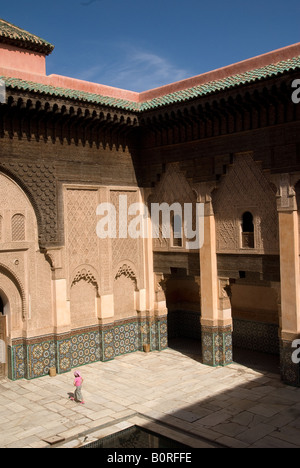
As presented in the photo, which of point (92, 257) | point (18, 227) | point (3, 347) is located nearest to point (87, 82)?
point (18, 227)

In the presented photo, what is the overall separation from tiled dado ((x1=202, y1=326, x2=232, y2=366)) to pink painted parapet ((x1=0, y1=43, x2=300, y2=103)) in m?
5.17

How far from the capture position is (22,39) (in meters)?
9.84

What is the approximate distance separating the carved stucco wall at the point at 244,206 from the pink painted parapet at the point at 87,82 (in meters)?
1.78

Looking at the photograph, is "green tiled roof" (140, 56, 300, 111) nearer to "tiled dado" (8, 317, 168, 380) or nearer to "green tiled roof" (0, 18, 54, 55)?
"green tiled roof" (0, 18, 54, 55)

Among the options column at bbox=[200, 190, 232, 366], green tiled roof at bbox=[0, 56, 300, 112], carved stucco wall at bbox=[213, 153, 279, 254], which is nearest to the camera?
green tiled roof at bbox=[0, 56, 300, 112]

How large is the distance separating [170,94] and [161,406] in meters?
6.46

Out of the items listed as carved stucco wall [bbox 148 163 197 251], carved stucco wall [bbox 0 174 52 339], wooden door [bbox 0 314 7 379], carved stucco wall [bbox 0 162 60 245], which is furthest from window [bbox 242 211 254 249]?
wooden door [bbox 0 314 7 379]

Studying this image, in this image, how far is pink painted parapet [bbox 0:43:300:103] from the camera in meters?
9.17

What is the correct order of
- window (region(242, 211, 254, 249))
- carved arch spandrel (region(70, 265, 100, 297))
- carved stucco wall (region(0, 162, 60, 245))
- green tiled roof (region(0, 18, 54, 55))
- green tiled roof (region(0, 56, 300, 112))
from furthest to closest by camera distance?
1. carved arch spandrel (region(70, 265, 100, 297))
2. green tiled roof (region(0, 18, 54, 55))
3. window (region(242, 211, 254, 249))
4. carved stucco wall (region(0, 162, 60, 245))
5. green tiled roof (region(0, 56, 300, 112))

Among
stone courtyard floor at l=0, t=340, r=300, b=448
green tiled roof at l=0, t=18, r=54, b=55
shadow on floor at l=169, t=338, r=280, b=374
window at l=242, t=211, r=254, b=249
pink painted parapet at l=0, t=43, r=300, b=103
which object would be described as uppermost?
green tiled roof at l=0, t=18, r=54, b=55

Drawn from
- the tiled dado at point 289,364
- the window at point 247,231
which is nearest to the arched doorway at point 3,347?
the window at point 247,231

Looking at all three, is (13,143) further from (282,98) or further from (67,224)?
(282,98)

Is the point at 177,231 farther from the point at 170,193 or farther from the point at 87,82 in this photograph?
the point at 87,82

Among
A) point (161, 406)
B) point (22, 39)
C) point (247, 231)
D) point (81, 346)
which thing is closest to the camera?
point (161, 406)
